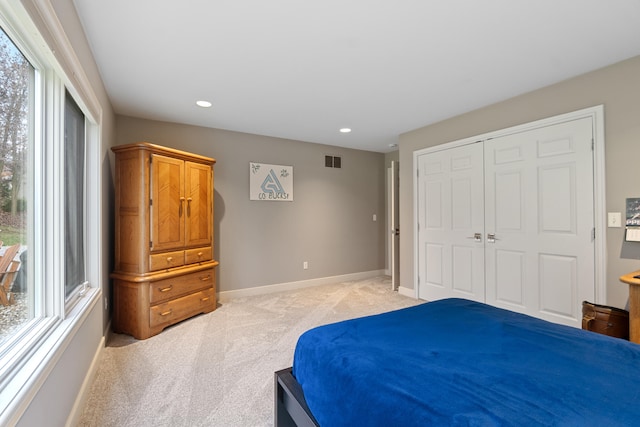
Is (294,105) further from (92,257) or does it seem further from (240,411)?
(240,411)

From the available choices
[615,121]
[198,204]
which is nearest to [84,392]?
[198,204]

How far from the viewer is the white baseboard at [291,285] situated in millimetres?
4307

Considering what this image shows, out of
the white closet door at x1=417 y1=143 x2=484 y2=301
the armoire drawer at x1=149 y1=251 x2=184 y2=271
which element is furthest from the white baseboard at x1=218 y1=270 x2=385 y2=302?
the white closet door at x1=417 y1=143 x2=484 y2=301

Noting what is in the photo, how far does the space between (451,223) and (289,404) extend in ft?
9.99

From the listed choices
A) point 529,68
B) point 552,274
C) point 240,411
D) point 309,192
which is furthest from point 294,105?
point 552,274

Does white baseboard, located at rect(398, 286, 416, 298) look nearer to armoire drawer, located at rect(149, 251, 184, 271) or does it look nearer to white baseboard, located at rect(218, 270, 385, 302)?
white baseboard, located at rect(218, 270, 385, 302)

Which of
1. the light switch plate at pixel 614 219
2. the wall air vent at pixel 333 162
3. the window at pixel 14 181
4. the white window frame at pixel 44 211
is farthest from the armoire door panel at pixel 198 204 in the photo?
the light switch plate at pixel 614 219

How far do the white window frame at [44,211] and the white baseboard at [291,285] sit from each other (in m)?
2.35

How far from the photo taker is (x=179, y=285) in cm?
325

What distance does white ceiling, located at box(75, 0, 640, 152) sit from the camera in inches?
72.6

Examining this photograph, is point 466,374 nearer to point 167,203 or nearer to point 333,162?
point 167,203

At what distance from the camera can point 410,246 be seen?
440 centimetres

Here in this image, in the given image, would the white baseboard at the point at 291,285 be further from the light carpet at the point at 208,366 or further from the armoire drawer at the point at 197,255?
the armoire drawer at the point at 197,255

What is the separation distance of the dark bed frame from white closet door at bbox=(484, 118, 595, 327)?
2702 mm
